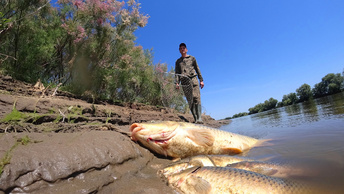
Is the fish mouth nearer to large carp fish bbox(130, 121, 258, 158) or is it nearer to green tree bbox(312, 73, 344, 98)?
large carp fish bbox(130, 121, 258, 158)

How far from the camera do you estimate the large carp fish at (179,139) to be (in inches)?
122

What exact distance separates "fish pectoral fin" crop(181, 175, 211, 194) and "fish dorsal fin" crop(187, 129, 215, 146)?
1.29 metres

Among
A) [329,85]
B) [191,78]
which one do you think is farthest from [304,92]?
[191,78]

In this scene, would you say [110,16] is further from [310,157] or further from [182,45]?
[310,157]

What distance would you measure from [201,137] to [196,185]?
1.45m

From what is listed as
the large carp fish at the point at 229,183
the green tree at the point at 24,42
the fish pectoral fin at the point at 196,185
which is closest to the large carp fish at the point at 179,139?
the large carp fish at the point at 229,183

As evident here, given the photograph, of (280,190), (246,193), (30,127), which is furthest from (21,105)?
(280,190)

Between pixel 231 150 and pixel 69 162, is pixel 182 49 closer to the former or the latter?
pixel 231 150

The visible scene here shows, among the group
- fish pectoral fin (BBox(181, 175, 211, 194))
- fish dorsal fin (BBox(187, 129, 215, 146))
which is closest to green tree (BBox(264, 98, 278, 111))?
fish dorsal fin (BBox(187, 129, 215, 146))

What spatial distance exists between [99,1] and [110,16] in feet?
2.69

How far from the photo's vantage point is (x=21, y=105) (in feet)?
11.0

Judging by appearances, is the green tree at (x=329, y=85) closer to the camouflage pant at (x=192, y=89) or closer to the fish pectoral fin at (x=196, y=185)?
the camouflage pant at (x=192, y=89)

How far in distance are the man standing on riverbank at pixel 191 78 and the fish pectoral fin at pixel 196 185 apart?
545cm

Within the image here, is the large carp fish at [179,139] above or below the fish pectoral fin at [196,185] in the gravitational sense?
above
